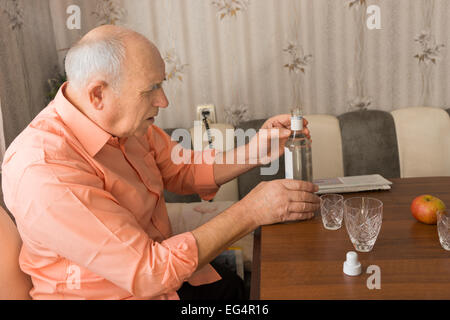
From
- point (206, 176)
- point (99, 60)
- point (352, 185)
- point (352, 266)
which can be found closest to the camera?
point (352, 266)

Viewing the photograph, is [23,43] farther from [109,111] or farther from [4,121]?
[109,111]

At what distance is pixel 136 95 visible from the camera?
1048mm

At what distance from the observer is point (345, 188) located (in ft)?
4.53

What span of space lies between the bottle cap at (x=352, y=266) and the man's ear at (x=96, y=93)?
2.21 feet

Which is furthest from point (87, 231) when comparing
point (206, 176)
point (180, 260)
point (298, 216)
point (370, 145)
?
point (370, 145)

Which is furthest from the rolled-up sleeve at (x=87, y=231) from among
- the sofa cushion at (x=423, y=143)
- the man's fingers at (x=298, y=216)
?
the sofa cushion at (x=423, y=143)

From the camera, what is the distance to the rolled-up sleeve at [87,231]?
0.89 m

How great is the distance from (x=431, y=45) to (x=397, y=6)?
0.27m

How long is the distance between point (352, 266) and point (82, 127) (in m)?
0.70

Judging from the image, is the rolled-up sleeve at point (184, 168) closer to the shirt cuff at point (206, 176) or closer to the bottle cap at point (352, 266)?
the shirt cuff at point (206, 176)

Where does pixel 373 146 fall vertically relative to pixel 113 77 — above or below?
below

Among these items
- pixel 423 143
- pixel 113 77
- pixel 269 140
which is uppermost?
pixel 113 77

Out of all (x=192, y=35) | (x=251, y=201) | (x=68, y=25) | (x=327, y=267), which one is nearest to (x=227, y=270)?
(x=251, y=201)

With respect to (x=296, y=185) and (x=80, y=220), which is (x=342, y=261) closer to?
(x=296, y=185)
